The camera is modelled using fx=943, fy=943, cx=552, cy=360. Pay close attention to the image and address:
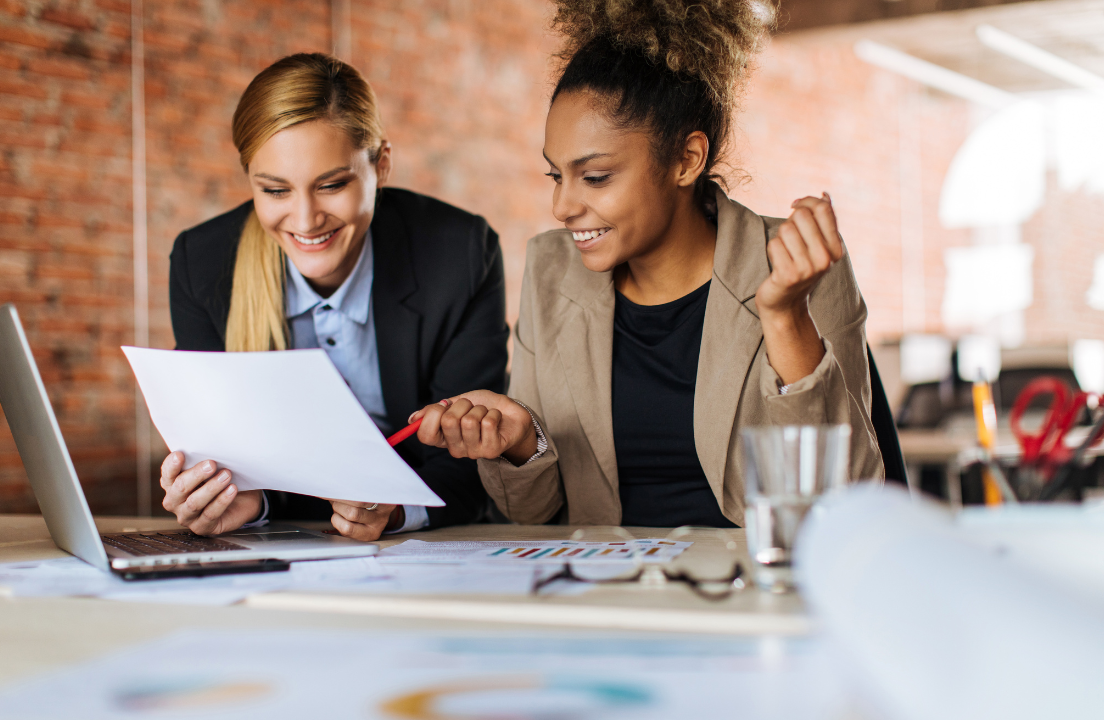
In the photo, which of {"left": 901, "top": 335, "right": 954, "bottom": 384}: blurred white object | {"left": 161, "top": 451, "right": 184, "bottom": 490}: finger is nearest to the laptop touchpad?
{"left": 161, "top": 451, "right": 184, "bottom": 490}: finger

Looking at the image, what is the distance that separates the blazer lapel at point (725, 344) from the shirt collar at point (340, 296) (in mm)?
620

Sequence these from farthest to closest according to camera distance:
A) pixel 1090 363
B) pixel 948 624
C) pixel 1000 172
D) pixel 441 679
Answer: pixel 1000 172 → pixel 1090 363 → pixel 441 679 → pixel 948 624

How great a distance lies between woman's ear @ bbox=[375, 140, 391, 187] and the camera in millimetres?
1768

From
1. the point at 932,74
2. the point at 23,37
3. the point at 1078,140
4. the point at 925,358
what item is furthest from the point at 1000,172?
the point at 23,37

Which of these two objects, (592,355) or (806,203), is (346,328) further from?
(806,203)

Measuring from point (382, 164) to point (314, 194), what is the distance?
220 mm

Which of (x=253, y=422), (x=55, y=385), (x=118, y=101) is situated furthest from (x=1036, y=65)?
(x=253, y=422)

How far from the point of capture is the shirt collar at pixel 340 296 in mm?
1687

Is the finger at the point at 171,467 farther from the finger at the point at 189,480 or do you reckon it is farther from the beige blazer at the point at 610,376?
the beige blazer at the point at 610,376

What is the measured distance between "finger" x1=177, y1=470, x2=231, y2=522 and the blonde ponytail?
1.68 ft

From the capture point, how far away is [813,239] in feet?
3.78

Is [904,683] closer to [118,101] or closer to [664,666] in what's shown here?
[664,666]

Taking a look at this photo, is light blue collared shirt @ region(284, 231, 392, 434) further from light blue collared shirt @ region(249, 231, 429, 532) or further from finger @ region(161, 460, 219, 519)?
finger @ region(161, 460, 219, 519)

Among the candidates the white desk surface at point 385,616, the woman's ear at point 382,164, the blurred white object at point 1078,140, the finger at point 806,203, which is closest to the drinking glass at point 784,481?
the white desk surface at point 385,616
